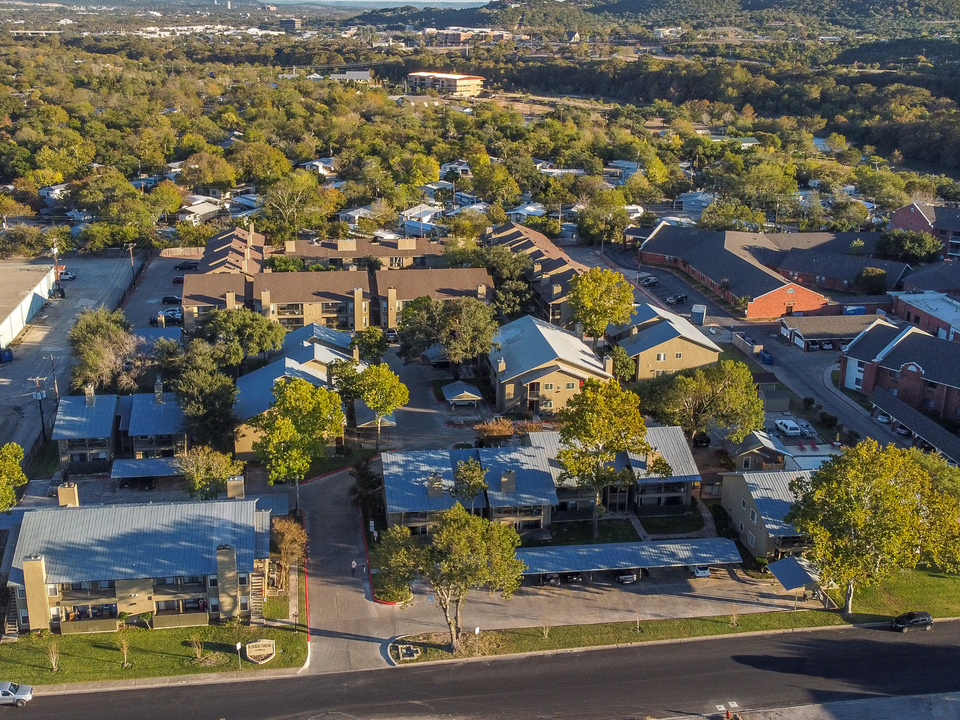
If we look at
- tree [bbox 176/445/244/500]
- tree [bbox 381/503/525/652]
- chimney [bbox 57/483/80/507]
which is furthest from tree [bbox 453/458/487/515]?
chimney [bbox 57/483/80/507]

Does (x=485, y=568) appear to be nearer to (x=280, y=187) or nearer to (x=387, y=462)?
(x=387, y=462)

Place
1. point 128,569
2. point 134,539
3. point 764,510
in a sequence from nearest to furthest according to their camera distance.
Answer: point 128,569 < point 134,539 < point 764,510

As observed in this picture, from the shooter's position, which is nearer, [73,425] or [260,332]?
[73,425]

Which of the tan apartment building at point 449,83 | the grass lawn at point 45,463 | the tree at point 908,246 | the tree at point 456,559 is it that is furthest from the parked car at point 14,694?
the tan apartment building at point 449,83

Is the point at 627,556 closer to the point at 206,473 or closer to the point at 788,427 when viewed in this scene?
the point at 788,427

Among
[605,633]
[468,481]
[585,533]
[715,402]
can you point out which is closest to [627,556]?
[585,533]

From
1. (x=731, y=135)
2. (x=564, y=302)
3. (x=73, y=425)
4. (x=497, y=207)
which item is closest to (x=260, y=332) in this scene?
(x=73, y=425)
